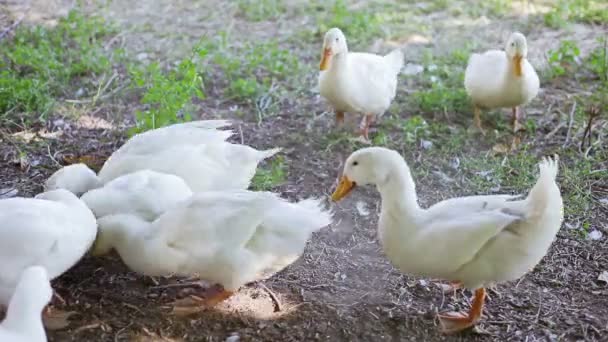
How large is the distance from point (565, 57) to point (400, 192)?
3.67 metres

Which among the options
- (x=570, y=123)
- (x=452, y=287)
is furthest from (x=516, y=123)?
(x=452, y=287)

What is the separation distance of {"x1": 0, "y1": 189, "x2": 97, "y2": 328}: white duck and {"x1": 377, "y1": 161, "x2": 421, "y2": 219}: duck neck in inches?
52.0

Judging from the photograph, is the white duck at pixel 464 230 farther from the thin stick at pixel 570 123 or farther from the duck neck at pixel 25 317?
the thin stick at pixel 570 123

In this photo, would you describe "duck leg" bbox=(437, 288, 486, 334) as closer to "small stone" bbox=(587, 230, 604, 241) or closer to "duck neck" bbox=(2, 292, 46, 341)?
"small stone" bbox=(587, 230, 604, 241)

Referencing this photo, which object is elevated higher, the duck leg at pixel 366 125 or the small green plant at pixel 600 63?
the small green plant at pixel 600 63

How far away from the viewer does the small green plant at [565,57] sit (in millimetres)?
6031

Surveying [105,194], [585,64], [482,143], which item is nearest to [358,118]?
[482,143]

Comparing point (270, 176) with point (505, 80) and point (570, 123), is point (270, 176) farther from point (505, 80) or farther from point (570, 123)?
point (570, 123)

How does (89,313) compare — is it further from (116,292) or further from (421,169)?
(421,169)

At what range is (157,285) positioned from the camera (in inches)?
136

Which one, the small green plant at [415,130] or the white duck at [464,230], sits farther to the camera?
the small green plant at [415,130]

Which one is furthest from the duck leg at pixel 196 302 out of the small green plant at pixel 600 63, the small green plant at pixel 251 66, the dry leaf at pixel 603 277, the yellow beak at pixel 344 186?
the small green plant at pixel 600 63

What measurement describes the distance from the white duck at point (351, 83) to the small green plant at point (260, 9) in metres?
2.29

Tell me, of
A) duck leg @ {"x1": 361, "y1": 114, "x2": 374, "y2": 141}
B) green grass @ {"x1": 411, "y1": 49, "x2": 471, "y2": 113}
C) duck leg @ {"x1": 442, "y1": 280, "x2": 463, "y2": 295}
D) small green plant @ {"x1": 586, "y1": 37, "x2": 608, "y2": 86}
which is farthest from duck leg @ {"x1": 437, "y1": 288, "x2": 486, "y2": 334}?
small green plant @ {"x1": 586, "y1": 37, "x2": 608, "y2": 86}
